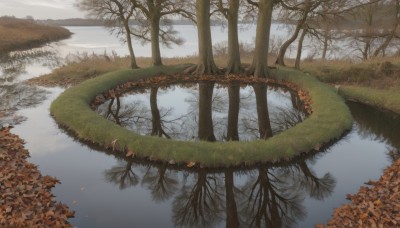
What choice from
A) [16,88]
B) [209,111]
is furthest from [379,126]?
[16,88]

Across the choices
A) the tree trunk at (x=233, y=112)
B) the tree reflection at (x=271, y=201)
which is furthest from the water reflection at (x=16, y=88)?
the tree reflection at (x=271, y=201)

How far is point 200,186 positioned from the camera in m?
9.78

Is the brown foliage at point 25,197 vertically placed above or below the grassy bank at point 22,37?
below

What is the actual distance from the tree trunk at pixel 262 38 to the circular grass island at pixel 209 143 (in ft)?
16.4

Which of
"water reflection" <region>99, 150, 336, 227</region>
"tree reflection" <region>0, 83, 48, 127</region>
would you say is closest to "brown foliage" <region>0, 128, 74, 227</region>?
"water reflection" <region>99, 150, 336, 227</region>

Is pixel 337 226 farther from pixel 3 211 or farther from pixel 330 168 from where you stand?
pixel 3 211

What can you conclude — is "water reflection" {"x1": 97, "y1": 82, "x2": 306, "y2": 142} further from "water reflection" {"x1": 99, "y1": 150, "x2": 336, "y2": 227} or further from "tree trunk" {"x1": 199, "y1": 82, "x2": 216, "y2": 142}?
"water reflection" {"x1": 99, "y1": 150, "x2": 336, "y2": 227}

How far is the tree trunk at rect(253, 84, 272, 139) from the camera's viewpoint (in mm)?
13688

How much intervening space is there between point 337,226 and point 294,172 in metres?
2.98

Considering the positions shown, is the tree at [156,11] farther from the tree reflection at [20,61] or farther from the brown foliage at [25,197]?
the brown foliage at [25,197]

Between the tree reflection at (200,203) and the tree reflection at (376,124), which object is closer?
the tree reflection at (200,203)

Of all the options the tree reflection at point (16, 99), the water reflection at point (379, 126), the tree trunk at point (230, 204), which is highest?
the tree reflection at point (16, 99)

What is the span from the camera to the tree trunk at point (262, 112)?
13.7 m

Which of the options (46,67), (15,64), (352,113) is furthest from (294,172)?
(15,64)
